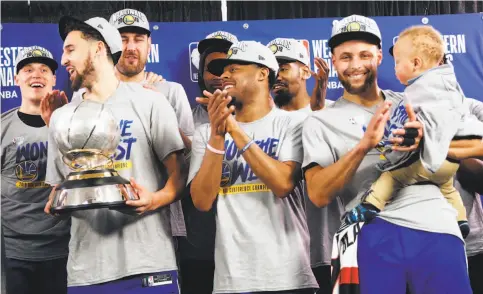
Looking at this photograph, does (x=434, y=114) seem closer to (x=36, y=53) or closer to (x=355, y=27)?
(x=355, y=27)

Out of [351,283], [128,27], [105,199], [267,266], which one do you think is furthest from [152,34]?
[351,283]

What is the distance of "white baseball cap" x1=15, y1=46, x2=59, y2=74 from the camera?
3479 millimetres

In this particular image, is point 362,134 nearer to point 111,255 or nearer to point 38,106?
point 111,255

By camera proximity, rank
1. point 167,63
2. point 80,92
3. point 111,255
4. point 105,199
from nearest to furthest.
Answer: point 105,199, point 111,255, point 80,92, point 167,63

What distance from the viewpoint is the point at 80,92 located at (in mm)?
3342

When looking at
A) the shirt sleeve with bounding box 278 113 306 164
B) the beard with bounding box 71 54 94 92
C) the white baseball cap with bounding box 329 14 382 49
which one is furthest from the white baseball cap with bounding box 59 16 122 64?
the white baseball cap with bounding box 329 14 382 49

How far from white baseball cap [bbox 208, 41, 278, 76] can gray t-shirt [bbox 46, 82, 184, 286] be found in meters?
0.35

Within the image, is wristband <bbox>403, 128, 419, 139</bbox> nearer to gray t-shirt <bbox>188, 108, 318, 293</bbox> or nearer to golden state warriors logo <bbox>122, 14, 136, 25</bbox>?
gray t-shirt <bbox>188, 108, 318, 293</bbox>

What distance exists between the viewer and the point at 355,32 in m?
3.20

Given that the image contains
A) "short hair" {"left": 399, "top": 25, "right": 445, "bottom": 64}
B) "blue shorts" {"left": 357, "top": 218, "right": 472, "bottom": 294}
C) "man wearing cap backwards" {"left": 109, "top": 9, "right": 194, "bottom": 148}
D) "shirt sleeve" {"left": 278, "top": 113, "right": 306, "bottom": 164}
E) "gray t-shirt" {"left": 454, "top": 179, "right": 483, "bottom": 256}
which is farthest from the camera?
"man wearing cap backwards" {"left": 109, "top": 9, "right": 194, "bottom": 148}

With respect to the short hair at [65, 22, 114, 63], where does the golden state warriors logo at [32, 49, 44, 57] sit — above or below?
below

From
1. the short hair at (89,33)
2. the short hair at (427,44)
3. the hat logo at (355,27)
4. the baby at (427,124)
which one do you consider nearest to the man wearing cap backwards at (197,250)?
the short hair at (89,33)

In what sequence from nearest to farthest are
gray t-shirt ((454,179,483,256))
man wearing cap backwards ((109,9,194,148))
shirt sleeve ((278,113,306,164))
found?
shirt sleeve ((278,113,306,164)) → gray t-shirt ((454,179,483,256)) → man wearing cap backwards ((109,9,194,148))

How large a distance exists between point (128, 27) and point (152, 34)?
0.46 ft
